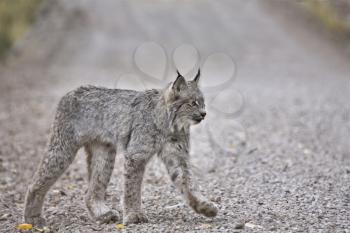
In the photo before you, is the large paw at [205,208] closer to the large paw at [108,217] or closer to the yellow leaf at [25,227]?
the large paw at [108,217]

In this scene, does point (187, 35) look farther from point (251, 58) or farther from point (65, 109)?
point (65, 109)

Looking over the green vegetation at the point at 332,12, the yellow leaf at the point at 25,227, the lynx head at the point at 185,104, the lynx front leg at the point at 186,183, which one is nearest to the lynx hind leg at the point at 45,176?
the yellow leaf at the point at 25,227

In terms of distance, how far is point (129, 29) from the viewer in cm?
2442

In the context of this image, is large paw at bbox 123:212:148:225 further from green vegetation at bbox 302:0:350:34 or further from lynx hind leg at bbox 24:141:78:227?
green vegetation at bbox 302:0:350:34

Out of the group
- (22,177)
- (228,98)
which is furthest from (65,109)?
Result: (228,98)

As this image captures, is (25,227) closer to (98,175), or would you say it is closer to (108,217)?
(108,217)

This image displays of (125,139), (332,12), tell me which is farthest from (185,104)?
(332,12)

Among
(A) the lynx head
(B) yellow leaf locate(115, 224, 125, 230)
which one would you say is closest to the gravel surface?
(B) yellow leaf locate(115, 224, 125, 230)

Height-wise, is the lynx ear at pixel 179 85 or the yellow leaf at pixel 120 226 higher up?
the lynx ear at pixel 179 85

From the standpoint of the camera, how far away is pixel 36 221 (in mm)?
6645

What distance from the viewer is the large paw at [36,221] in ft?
21.7

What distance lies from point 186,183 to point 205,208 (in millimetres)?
321

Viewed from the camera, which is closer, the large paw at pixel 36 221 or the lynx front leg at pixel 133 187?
the lynx front leg at pixel 133 187

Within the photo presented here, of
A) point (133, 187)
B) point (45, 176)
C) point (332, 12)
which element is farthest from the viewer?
point (332, 12)
